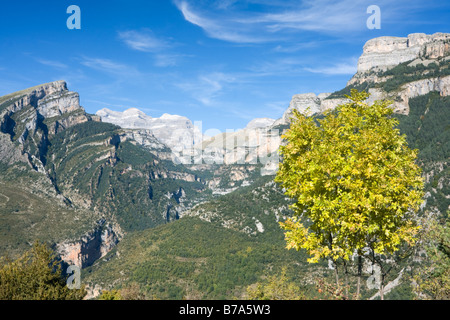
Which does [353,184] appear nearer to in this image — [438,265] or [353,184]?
[353,184]

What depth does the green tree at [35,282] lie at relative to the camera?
814 inches

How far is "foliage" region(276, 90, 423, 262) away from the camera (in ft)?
42.6

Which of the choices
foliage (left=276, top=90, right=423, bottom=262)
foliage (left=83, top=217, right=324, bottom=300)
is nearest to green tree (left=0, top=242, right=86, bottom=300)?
foliage (left=276, top=90, right=423, bottom=262)

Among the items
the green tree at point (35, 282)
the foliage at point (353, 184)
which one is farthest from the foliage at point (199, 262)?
the foliage at point (353, 184)

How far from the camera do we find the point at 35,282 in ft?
72.9

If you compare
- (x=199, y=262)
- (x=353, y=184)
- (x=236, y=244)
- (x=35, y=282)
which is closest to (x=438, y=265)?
(x=353, y=184)

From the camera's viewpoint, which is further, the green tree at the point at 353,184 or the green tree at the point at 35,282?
the green tree at the point at 35,282

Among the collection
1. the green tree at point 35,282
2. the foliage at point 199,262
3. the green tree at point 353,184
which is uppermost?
the green tree at point 353,184

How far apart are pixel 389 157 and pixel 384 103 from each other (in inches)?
147

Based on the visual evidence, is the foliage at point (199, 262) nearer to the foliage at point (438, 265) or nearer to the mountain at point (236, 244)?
the mountain at point (236, 244)

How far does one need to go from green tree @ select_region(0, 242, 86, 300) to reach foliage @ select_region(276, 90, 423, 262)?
58.1 ft

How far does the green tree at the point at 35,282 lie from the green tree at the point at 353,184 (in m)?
17.5

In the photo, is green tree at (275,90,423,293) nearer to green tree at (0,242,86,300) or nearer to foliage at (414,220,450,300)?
foliage at (414,220,450,300)

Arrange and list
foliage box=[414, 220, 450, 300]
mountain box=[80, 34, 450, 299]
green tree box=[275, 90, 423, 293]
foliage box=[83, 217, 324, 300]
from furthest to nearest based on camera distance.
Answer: mountain box=[80, 34, 450, 299], foliage box=[83, 217, 324, 300], foliage box=[414, 220, 450, 300], green tree box=[275, 90, 423, 293]
